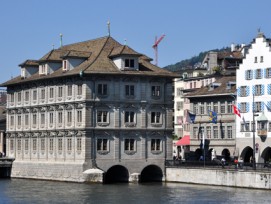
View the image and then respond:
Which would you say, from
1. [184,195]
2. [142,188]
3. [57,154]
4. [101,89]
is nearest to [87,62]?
[101,89]

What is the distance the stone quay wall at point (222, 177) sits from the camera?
304 ft

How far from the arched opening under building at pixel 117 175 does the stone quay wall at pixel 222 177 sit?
191 inches

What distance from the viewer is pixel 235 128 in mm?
120875

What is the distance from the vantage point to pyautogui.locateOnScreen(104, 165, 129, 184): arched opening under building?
10944 cm

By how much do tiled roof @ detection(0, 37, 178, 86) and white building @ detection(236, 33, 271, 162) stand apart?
391 inches

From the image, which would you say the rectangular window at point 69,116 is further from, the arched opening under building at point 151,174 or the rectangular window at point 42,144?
the arched opening under building at point 151,174

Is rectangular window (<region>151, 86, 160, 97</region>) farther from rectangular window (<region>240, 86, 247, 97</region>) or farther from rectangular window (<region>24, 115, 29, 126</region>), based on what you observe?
rectangular window (<region>24, 115, 29, 126</region>)

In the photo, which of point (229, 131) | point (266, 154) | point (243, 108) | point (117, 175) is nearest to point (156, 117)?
point (117, 175)

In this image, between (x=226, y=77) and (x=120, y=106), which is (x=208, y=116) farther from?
(x=120, y=106)

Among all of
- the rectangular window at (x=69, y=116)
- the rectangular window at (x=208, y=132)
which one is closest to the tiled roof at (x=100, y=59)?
the rectangular window at (x=69, y=116)

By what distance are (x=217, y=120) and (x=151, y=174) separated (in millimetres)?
15901

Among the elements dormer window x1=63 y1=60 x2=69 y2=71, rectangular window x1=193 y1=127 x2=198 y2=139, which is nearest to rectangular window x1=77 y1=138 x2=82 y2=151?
dormer window x1=63 y1=60 x2=69 y2=71

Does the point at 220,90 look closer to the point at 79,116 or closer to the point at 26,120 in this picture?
the point at 79,116

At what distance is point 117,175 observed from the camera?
11194 cm
